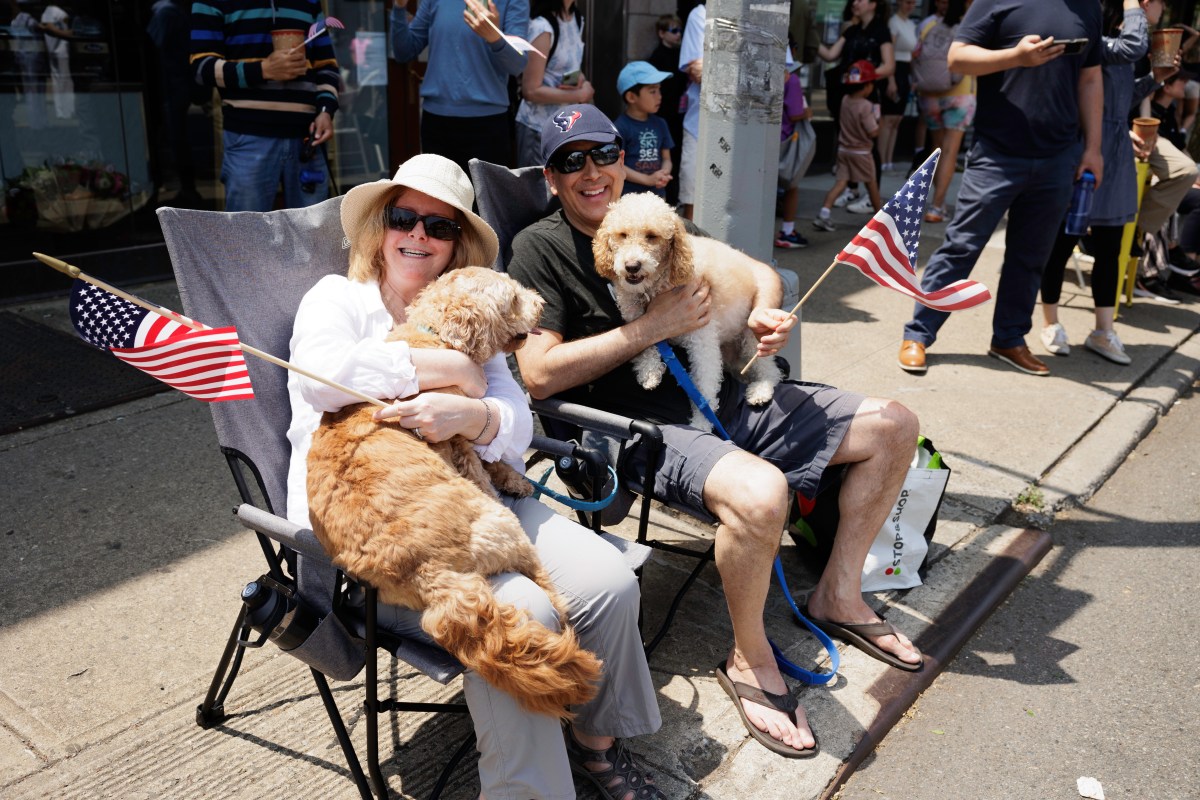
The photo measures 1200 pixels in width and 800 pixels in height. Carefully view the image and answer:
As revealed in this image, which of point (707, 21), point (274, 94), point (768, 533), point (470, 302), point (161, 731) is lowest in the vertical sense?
point (161, 731)

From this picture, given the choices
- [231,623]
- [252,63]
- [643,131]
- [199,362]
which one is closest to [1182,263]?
[643,131]

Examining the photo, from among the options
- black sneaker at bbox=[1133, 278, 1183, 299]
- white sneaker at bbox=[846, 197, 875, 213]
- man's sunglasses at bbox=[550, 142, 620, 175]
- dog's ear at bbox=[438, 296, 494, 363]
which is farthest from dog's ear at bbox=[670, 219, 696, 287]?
white sneaker at bbox=[846, 197, 875, 213]

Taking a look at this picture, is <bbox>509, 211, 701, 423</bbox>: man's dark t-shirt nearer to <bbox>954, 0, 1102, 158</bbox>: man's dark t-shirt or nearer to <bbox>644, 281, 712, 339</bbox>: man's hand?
<bbox>644, 281, 712, 339</bbox>: man's hand

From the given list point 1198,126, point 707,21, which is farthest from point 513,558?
point 1198,126

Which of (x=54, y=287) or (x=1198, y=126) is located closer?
(x=54, y=287)

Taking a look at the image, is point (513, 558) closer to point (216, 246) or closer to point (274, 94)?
point (216, 246)

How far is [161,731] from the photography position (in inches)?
105

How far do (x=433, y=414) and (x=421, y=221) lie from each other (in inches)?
25.4

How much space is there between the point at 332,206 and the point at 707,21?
65.4 inches

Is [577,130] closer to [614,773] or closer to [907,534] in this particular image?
[907,534]

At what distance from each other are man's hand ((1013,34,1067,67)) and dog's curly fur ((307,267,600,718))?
4.11m

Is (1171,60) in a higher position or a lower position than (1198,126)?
higher

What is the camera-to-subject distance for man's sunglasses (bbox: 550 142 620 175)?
3205mm

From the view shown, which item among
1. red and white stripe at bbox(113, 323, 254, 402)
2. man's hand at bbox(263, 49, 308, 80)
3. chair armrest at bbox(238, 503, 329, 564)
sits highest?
man's hand at bbox(263, 49, 308, 80)
